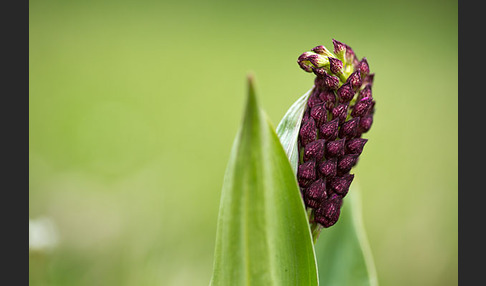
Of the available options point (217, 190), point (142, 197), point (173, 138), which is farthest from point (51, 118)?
point (142, 197)

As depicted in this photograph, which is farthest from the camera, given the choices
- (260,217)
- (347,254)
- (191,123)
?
(191,123)

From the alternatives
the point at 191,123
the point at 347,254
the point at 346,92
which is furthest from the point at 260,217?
the point at 191,123

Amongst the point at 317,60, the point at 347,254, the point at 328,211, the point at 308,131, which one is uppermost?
the point at 317,60

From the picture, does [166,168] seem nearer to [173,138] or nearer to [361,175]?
[173,138]

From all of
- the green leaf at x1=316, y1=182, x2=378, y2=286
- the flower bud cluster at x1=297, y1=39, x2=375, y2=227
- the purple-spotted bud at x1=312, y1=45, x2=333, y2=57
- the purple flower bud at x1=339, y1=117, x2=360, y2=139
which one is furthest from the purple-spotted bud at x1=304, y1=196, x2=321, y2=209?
the green leaf at x1=316, y1=182, x2=378, y2=286

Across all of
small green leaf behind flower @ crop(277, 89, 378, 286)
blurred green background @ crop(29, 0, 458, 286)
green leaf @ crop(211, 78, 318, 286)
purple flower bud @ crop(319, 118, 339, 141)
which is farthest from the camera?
blurred green background @ crop(29, 0, 458, 286)

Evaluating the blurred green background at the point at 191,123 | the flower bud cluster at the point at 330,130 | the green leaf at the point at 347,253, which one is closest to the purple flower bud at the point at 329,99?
the flower bud cluster at the point at 330,130

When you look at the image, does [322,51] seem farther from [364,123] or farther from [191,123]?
[191,123]

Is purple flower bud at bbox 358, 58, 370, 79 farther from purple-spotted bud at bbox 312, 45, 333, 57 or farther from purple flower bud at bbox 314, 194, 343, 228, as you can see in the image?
purple flower bud at bbox 314, 194, 343, 228
